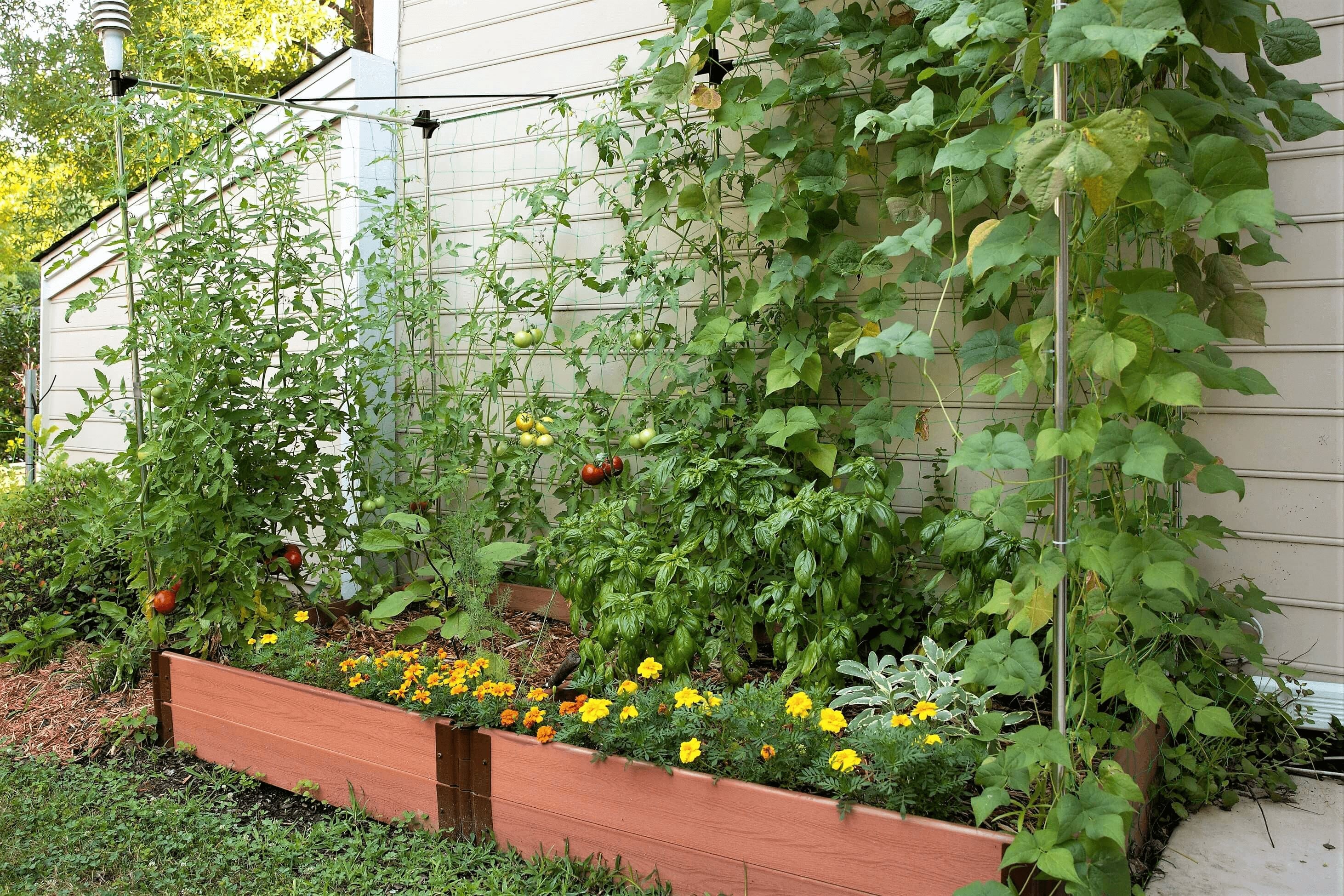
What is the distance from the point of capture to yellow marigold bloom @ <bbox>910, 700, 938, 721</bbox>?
1.79m

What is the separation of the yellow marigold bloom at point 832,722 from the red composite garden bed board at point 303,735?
3.15ft

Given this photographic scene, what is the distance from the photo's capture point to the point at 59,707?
291cm

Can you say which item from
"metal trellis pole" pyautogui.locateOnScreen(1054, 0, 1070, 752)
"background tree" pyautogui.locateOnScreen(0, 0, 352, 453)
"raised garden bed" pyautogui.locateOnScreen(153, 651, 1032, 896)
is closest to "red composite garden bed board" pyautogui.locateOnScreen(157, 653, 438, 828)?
"raised garden bed" pyautogui.locateOnScreen(153, 651, 1032, 896)

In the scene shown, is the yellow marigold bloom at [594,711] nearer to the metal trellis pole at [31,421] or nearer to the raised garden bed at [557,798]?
the raised garden bed at [557,798]

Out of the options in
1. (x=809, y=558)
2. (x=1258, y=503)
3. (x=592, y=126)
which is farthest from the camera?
(x=592, y=126)

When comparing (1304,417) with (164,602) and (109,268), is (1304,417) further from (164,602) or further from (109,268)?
(109,268)

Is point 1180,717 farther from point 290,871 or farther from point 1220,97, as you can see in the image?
point 290,871

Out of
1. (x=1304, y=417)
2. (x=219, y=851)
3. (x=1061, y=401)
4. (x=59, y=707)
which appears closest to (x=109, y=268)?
(x=59, y=707)

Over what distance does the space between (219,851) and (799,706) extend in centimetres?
140

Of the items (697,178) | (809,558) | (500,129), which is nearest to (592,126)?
(697,178)

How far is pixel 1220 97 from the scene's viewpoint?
6.21ft

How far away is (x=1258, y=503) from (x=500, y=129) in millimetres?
2893

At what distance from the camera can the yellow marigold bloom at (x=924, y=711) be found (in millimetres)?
1789

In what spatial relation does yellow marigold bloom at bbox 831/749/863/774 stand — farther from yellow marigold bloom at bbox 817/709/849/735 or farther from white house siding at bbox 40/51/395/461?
white house siding at bbox 40/51/395/461
